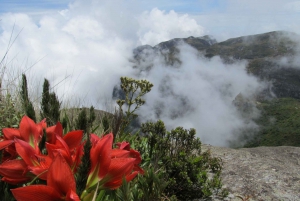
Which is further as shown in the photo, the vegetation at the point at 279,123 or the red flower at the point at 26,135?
the vegetation at the point at 279,123

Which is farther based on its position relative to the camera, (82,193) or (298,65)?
(298,65)

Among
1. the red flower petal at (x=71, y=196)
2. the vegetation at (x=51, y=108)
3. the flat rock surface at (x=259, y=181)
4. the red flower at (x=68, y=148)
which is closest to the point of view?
the red flower petal at (x=71, y=196)

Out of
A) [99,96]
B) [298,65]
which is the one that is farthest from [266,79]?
[99,96]

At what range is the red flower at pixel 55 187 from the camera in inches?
40.1

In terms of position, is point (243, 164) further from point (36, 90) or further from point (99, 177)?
point (99, 177)

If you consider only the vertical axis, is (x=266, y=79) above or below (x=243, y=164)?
above

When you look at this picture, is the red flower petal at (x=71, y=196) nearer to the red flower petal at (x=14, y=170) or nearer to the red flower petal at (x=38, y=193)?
the red flower petal at (x=38, y=193)

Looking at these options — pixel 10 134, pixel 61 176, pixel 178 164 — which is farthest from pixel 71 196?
pixel 178 164

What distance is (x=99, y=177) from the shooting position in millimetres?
1217

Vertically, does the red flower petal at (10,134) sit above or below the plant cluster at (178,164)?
above

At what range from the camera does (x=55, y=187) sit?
1064mm

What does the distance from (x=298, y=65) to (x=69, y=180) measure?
672 ft

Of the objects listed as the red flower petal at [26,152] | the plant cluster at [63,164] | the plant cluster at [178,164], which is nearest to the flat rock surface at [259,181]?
the plant cluster at [178,164]

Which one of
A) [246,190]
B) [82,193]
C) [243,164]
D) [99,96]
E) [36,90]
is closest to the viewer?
[82,193]
